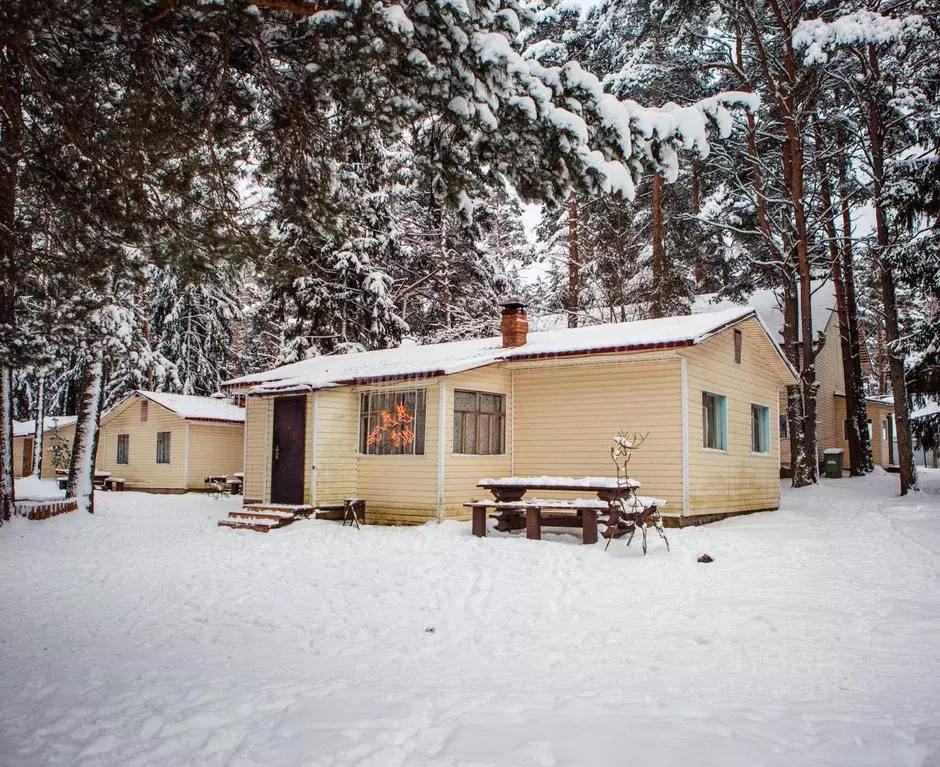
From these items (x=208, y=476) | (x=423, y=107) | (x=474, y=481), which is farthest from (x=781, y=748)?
(x=208, y=476)

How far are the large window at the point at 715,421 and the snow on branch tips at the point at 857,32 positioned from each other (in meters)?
8.12

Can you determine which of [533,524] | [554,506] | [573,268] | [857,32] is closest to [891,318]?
[857,32]

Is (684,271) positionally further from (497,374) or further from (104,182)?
(104,182)

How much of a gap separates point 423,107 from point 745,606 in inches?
211

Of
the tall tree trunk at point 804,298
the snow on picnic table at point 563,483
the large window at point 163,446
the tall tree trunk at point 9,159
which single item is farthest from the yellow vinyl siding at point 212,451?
the tall tree trunk at point 9,159

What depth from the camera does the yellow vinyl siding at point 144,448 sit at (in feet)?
83.9

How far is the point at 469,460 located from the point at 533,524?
2750 mm

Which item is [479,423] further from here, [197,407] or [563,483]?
[197,407]

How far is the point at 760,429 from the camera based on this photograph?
659 inches

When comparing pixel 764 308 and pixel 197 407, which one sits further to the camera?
pixel 764 308

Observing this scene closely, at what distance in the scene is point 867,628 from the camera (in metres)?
6.20

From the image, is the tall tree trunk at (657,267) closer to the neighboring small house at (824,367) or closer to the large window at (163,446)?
the neighboring small house at (824,367)

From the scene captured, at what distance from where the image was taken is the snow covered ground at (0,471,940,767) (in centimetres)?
368

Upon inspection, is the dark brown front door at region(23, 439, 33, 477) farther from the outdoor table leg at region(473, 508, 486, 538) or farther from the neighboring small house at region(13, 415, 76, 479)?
the outdoor table leg at region(473, 508, 486, 538)
